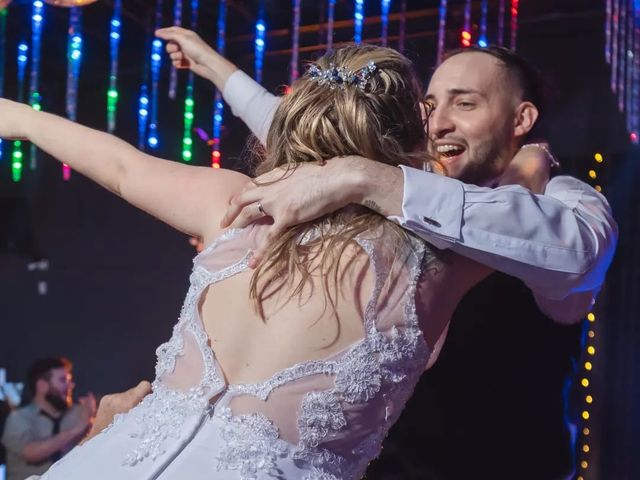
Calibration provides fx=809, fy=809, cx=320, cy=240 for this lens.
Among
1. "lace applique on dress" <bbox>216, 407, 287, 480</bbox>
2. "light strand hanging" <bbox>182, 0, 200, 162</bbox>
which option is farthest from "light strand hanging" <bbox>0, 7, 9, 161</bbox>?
"lace applique on dress" <bbox>216, 407, 287, 480</bbox>

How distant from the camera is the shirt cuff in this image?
119 cm

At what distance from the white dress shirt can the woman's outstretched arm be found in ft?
0.93

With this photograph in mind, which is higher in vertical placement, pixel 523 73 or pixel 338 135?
pixel 523 73

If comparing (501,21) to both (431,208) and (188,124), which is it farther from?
(431,208)

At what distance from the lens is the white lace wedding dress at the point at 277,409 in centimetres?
109

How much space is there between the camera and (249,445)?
1.09 meters

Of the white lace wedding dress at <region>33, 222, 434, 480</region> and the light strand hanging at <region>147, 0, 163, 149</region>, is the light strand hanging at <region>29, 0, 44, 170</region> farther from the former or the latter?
the white lace wedding dress at <region>33, 222, 434, 480</region>

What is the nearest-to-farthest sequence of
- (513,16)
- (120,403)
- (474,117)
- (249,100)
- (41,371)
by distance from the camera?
1. (120,403)
2. (474,117)
3. (249,100)
4. (513,16)
5. (41,371)

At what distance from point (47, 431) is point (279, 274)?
4.08m

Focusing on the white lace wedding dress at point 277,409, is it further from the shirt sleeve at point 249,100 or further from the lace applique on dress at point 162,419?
the shirt sleeve at point 249,100

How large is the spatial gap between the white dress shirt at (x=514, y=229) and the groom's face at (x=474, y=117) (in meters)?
0.58

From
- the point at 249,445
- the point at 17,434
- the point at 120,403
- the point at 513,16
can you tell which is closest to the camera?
the point at 249,445

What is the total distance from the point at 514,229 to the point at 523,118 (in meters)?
0.90

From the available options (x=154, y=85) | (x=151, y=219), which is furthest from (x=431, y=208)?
(x=151, y=219)
